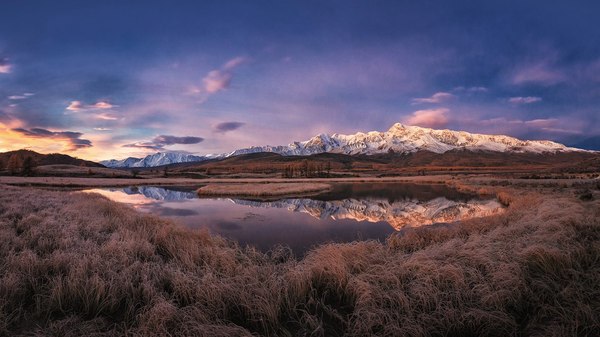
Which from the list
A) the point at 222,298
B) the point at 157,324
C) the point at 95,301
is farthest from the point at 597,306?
the point at 95,301

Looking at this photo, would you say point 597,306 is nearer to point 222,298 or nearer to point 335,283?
point 335,283

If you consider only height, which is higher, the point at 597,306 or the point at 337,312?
the point at 597,306

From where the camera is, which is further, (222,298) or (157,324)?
(222,298)

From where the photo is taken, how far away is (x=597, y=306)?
5340 millimetres

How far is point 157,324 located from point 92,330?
1.06 metres

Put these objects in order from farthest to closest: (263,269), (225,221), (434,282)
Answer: (225,221), (263,269), (434,282)

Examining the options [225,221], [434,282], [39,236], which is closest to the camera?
[434,282]

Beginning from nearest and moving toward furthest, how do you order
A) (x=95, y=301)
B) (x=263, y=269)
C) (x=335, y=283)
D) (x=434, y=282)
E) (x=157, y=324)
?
(x=157, y=324)
(x=95, y=301)
(x=434, y=282)
(x=335, y=283)
(x=263, y=269)

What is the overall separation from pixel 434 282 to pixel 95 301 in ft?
22.2

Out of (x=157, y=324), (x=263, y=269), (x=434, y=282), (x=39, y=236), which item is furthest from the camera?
(x=39, y=236)

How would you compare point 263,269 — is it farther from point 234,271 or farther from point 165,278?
point 165,278

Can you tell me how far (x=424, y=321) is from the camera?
548 centimetres

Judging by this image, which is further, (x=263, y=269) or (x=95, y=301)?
(x=263, y=269)

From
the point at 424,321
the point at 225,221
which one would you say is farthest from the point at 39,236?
the point at 225,221
